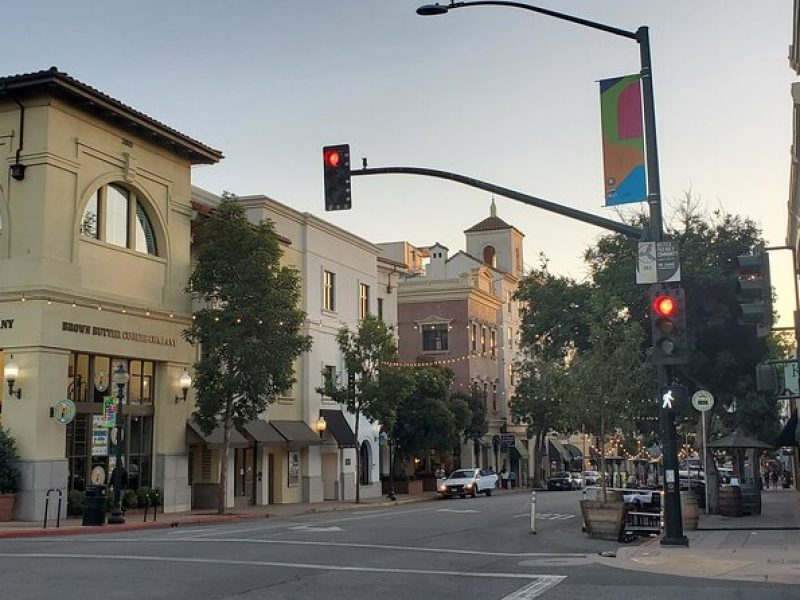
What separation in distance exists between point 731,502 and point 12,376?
20.2 m

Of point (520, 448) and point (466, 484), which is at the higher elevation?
point (520, 448)

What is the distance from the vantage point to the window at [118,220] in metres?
29.0

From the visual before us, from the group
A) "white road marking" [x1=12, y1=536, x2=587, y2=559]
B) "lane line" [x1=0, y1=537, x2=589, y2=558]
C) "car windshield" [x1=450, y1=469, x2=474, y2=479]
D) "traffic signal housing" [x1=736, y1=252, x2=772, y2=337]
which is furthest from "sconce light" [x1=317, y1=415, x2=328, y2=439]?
"traffic signal housing" [x1=736, y1=252, x2=772, y2=337]

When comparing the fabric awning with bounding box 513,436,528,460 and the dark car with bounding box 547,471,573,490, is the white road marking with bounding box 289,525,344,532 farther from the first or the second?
the fabric awning with bounding box 513,436,528,460

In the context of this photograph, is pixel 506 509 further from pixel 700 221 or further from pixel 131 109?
pixel 131 109

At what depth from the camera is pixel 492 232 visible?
79.4 meters

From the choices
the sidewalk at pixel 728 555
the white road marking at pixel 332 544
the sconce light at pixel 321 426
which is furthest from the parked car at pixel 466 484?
the white road marking at pixel 332 544

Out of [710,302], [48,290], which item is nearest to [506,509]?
[710,302]

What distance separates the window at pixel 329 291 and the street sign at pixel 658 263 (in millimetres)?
27381

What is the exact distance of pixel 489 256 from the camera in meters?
79.6

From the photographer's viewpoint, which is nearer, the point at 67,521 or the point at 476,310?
the point at 67,521

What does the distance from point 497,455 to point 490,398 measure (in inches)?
179

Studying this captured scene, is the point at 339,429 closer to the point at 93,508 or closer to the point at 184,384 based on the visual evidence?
the point at 184,384

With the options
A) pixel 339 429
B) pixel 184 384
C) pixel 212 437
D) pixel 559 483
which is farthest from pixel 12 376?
pixel 559 483
